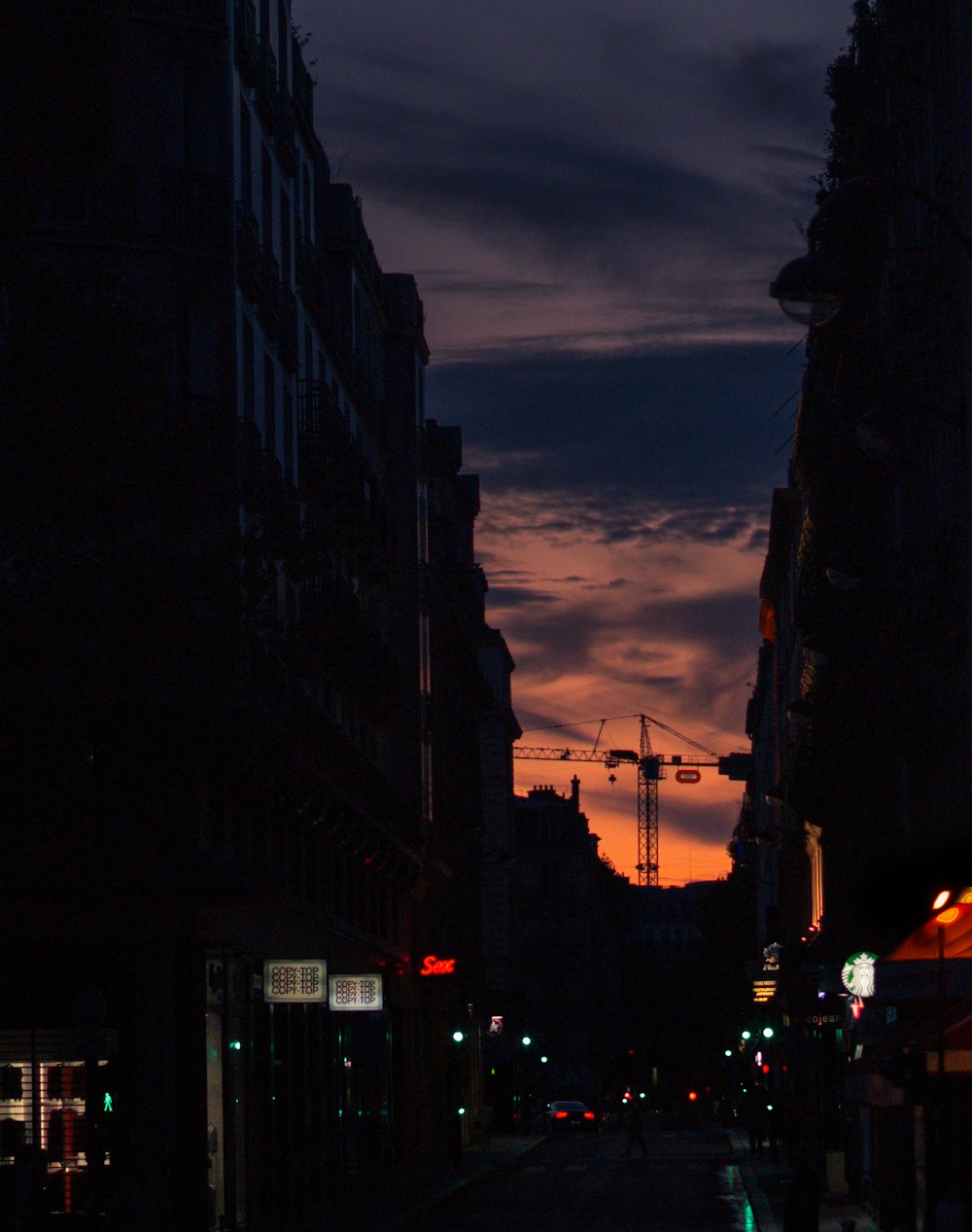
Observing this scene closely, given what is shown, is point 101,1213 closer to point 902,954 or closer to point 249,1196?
point 249,1196

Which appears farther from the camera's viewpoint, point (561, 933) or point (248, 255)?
point (561, 933)

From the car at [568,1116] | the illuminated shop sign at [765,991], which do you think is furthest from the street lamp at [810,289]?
the car at [568,1116]

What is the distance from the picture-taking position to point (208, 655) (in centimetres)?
2225

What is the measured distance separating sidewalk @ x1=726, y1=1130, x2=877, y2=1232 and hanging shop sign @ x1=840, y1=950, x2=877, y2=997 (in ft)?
10.7

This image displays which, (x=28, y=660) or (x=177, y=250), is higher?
(x=177, y=250)

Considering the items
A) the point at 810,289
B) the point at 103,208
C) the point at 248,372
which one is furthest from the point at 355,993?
the point at 810,289

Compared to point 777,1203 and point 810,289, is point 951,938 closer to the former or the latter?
point 810,289

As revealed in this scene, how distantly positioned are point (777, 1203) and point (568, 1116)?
60364mm

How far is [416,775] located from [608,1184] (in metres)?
19.3

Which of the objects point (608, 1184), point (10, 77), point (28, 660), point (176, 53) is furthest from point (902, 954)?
point (608, 1184)

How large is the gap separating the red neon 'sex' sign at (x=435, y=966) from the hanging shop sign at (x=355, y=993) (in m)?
19.2

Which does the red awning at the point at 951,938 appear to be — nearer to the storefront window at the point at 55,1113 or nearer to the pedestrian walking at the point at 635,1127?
the storefront window at the point at 55,1113

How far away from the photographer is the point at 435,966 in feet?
215

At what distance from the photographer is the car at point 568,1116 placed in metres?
102
